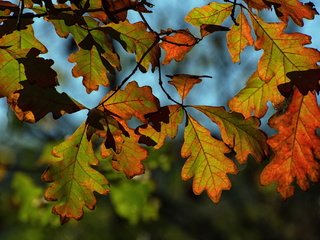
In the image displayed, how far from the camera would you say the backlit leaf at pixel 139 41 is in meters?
1.28

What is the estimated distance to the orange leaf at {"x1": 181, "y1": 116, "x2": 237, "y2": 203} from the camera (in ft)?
4.36

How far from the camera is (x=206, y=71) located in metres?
10.1

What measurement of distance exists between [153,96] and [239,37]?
0.26 metres

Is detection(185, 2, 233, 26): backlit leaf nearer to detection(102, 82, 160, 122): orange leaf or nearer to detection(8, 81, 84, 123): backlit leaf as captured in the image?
detection(102, 82, 160, 122): orange leaf

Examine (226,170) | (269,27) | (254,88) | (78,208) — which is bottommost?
(78,208)

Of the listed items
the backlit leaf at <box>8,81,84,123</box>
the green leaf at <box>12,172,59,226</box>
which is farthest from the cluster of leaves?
the green leaf at <box>12,172,59,226</box>

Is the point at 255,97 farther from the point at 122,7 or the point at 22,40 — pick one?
the point at 22,40

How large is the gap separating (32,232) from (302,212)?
354 centimetres

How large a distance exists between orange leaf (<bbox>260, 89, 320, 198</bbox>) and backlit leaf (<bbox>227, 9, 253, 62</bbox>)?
169mm

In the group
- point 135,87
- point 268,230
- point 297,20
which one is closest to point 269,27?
point 297,20

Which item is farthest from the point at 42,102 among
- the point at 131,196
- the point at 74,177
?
the point at 131,196

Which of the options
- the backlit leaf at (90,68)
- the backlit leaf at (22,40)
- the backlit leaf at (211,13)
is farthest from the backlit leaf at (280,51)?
the backlit leaf at (22,40)

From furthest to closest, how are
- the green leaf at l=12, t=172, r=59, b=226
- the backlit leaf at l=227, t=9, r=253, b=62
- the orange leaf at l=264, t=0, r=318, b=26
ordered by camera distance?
1. the green leaf at l=12, t=172, r=59, b=226
2. the backlit leaf at l=227, t=9, r=253, b=62
3. the orange leaf at l=264, t=0, r=318, b=26

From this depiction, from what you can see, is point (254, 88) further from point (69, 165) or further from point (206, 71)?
point (206, 71)
